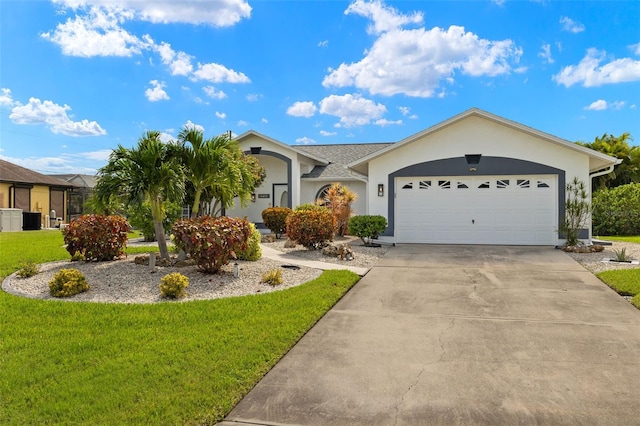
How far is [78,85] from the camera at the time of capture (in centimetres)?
1309

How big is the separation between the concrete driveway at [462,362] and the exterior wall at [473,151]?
7317 mm

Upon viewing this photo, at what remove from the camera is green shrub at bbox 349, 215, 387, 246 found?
1414 cm

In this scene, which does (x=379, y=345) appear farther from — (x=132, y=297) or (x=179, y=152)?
(x=179, y=152)

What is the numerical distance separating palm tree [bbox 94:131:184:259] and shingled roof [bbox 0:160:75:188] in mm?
20890

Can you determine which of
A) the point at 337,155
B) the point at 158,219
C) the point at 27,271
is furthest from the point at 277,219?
the point at 27,271

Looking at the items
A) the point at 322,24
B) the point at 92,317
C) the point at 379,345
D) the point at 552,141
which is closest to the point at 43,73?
the point at 322,24

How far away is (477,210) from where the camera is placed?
14508 mm

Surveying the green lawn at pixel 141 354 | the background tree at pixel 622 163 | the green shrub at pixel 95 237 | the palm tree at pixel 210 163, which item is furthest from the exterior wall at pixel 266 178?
the background tree at pixel 622 163

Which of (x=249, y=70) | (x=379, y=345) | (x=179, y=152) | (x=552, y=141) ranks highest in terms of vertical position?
(x=249, y=70)

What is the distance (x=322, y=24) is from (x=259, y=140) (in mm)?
8385

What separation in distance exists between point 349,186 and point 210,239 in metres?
12.9

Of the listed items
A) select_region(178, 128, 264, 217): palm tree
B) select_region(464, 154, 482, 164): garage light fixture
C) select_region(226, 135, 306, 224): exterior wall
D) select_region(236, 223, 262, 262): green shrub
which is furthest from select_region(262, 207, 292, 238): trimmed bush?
select_region(464, 154, 482, 164): garage light fixture

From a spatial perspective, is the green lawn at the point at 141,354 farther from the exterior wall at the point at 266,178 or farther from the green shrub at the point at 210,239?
the exterior wall at the point at 266,178

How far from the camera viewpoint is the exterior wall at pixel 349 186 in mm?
20094
